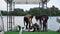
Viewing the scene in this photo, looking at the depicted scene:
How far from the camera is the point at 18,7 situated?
219 centimetres

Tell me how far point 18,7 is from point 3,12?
6.2 inches

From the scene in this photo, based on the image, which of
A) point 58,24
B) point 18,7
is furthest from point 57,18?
point 18,7

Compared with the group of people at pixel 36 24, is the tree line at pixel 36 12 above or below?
above

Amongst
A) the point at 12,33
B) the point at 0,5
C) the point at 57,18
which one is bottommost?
the point at 12,33

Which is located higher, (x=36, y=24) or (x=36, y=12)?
(x=36, y=12)

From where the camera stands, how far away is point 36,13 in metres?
2.18

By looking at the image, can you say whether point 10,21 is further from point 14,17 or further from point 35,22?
point 35,22

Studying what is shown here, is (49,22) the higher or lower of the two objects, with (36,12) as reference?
lower

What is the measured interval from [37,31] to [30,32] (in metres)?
0.07

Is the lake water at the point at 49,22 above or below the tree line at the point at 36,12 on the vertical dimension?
below

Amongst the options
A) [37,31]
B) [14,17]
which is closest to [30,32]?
[37,31]

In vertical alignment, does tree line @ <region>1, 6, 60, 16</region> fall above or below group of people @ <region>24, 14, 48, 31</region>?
above

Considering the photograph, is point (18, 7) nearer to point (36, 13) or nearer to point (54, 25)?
point (36, 13)

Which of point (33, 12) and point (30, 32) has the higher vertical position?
point (33, 12)
